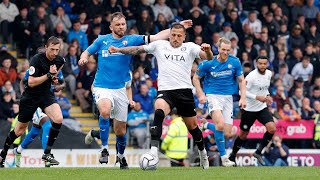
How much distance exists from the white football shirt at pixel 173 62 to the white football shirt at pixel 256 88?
4.56 meters

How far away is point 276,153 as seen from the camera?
1125 inches

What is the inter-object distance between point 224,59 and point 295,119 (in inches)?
321

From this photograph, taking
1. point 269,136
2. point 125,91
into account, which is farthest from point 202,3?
point 125,91

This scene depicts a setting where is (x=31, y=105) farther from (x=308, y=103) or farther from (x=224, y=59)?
(x=308, y=103)

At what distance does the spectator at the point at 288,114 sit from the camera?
99.0 feet

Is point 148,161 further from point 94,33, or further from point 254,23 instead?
point 254,23

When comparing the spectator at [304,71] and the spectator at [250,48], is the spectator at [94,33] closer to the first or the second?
the spectator at [250,48]

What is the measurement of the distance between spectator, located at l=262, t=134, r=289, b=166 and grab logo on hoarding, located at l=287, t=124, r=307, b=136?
4.83ft

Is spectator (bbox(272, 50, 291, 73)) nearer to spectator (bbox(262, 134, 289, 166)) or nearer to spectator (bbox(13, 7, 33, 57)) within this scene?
spectator (bbox(262, 134, 289, 166))

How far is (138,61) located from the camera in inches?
1238

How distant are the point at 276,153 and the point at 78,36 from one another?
7.05 m

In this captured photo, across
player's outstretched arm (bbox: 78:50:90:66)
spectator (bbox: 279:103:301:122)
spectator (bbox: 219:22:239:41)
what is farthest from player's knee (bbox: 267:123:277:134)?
spectator (bbox: 219:22:239:41)

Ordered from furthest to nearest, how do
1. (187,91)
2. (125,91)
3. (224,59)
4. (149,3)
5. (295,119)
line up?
(149,3), (295,119), (224,59), (125,91), (187,91)

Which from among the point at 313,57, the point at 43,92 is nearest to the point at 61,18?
the point at 313,57
